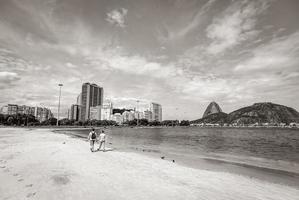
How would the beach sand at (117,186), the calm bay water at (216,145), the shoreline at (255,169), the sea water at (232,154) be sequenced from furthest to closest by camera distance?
the calm bay water at (216,145)
the sea water at (232,154)
the shoreline at (255,169)
the beach sand at (117,186)

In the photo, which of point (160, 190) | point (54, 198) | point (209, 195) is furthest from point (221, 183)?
point (54, 198)

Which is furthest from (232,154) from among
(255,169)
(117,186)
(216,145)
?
(117,186)

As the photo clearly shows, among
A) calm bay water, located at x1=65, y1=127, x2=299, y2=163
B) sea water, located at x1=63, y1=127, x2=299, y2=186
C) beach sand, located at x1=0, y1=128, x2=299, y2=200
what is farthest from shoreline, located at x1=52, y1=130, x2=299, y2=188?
calm bay water, located at x1=65, y1=127, x2=299, y2=163

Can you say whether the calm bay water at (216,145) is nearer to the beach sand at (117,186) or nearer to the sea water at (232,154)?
the sea water at (232,154)

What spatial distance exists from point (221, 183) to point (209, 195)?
2.26m

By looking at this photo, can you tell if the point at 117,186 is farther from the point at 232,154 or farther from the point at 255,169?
the point at 232,154

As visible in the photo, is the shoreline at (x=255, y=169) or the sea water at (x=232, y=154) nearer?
the shoreline at (x=255, y=169)

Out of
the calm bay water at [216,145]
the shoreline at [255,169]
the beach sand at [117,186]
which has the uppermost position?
the beach sand at [117,186]

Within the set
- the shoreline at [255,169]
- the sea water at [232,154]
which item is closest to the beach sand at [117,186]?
the shoreline at [255,169]

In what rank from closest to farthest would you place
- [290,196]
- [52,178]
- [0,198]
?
1. [0,198]
2. [290,196]
3. [52,178]

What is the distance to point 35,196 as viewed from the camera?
6.30 metres

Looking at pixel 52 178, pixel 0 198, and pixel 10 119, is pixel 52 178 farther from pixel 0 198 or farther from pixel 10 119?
pixel 10 119

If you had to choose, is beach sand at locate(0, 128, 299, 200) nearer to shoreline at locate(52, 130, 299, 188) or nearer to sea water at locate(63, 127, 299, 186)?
shoreline at locate(52, 130, 299, 188)

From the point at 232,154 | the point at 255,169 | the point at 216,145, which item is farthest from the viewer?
the point at 216,145
